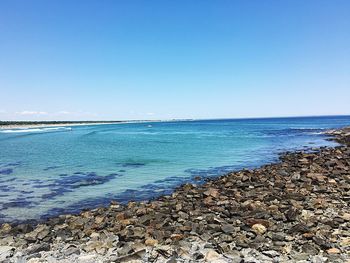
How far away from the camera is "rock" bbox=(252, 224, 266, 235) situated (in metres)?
9.45

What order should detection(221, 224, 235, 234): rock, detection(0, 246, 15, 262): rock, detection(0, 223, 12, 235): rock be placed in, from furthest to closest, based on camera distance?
detection(0, 223, 12, 235): rock → detection(221, 224, 235, 234): rock → detection(0, 246, 15, 262): rock

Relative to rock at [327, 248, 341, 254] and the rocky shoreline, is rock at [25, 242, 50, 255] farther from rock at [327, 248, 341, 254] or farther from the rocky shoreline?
rock at [327, 248, 341, 254]

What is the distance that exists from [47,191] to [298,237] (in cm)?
1319

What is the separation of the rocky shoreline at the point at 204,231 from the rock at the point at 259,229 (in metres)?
0.02

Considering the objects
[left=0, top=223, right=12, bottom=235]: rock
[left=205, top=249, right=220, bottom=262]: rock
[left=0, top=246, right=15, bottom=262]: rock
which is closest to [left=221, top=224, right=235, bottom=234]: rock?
[left=205, top=249, right=220, bottom=262]: rock

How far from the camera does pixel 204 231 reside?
9.83m

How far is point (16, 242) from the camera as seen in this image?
9859mm

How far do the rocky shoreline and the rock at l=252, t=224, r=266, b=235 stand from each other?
2 centimetres

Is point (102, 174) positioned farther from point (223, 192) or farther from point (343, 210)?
point (343, 210)

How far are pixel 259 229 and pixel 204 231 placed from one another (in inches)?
61.5

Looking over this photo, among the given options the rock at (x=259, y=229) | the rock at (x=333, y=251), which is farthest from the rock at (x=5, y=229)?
the rock at (x=333, y=251)

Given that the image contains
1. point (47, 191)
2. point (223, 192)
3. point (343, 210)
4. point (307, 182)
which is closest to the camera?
point (343, 210)

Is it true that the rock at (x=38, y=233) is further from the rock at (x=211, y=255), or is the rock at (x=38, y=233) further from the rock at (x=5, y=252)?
the rock at (x=211, y=255)

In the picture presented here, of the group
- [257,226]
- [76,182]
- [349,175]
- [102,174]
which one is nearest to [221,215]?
[257,226]
